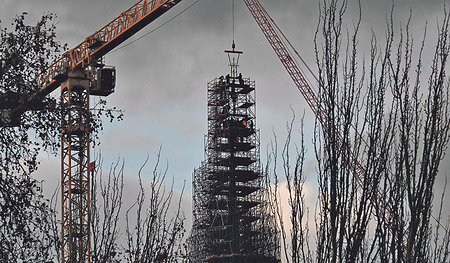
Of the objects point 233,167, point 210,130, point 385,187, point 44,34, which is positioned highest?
point 210,130

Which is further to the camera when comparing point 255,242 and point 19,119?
point 255,242

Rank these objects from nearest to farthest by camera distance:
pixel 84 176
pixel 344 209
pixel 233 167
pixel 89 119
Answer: pixel 344 209 < pixel 89 119 < pixel 84 176 < pixel 233 167

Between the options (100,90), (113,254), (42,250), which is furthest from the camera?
(100,90)

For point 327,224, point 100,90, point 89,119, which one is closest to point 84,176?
point 100,90

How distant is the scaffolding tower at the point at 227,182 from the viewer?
220ft

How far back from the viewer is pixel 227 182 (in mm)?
74688

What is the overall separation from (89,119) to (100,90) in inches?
1573

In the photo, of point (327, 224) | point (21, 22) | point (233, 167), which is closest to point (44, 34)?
point (21, 22)

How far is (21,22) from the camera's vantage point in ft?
47.0

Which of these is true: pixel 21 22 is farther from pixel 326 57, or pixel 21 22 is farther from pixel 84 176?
pixel 84 176

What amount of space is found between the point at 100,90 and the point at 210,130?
23425 millimetres

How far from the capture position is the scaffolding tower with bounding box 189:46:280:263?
6712 centimetres

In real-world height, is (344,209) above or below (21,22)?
below

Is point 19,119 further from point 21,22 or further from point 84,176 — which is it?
point 84,176
